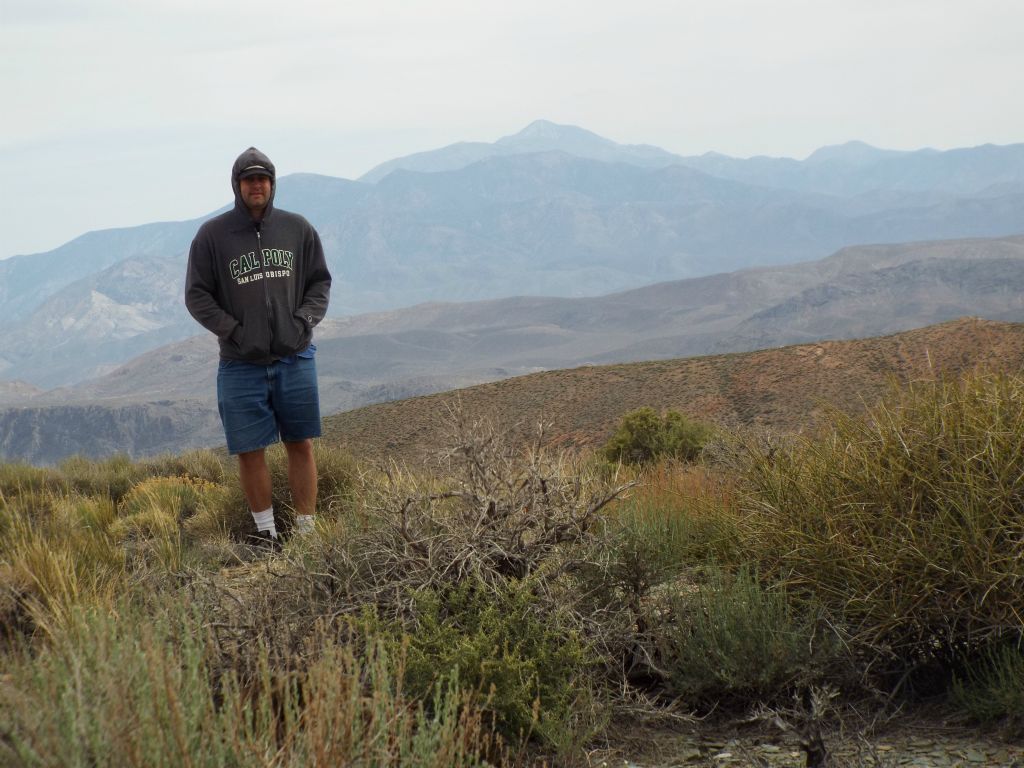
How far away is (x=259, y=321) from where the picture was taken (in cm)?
570

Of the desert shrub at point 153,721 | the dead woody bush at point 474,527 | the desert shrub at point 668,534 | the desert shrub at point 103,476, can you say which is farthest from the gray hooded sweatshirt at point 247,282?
the desert shrub at point 103,476

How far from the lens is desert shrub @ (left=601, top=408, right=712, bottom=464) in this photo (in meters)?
11.4

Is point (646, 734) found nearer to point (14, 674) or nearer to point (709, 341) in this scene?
point (14, 674)

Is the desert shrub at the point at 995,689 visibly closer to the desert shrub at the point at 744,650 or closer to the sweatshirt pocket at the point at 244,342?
the desert shrub at the point at 744,650

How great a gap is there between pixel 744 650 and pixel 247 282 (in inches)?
139

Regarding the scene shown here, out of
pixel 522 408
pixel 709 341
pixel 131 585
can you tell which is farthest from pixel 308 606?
pixel 709 341

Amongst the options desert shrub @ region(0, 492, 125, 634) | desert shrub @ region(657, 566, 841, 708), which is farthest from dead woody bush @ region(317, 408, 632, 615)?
desert shrub @ region(0, 492, 125, 634)

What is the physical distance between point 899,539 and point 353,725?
2237mm

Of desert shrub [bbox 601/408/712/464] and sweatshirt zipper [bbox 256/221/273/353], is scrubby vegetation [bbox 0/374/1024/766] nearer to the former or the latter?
sweatshirt zipper [bbox 256/221/273/353]

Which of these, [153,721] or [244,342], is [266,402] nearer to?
[244,342]

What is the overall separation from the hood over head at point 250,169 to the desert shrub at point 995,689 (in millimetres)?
4299

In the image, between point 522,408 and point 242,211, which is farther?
point 522,408

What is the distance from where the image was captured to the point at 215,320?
566 centimetres

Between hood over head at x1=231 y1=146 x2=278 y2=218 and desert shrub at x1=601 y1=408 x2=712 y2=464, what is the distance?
21.1ft
